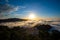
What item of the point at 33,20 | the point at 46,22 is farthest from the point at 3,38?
the point at 46,22

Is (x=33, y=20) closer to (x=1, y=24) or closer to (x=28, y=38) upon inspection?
(x=28, y=38)

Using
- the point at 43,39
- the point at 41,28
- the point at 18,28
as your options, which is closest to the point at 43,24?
the point at 41,28

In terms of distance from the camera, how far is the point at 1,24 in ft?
13.7

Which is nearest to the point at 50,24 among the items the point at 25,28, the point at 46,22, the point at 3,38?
the point at 46,22

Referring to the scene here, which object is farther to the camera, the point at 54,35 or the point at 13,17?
the point at 13,17

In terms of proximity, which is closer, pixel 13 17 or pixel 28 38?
pixel 28 38

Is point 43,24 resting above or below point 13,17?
below

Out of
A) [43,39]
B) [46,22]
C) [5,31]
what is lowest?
[43,39]

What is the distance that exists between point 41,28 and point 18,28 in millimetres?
751

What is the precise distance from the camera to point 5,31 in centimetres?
405

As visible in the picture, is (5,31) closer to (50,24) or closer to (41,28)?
(41,28)

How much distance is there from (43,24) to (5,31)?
1.26 metres

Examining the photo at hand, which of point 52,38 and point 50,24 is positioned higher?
point 50,24

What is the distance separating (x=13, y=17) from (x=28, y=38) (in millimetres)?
903
